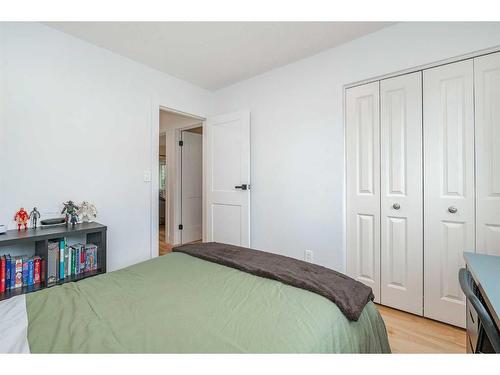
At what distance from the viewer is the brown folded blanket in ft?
3.34

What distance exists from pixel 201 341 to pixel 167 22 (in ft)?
7.40

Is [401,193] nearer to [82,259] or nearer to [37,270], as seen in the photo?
[82,259]

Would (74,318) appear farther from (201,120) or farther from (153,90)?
(201,120)

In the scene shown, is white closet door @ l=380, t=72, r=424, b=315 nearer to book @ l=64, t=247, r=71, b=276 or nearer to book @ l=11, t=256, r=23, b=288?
book @ l=64, t=247, r=71, b=276

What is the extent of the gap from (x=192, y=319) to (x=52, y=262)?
5.11ft

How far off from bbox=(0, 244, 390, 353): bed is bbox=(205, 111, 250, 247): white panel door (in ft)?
5.76

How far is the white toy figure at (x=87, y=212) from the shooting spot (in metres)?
2.10

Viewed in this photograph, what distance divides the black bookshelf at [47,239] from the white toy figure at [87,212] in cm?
11

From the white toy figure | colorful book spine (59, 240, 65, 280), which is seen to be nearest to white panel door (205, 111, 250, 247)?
the white toy figure

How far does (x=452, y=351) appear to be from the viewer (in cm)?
152

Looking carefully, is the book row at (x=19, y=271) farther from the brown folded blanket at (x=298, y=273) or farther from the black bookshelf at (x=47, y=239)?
the brown folded blanket at (x=298, y=273)
